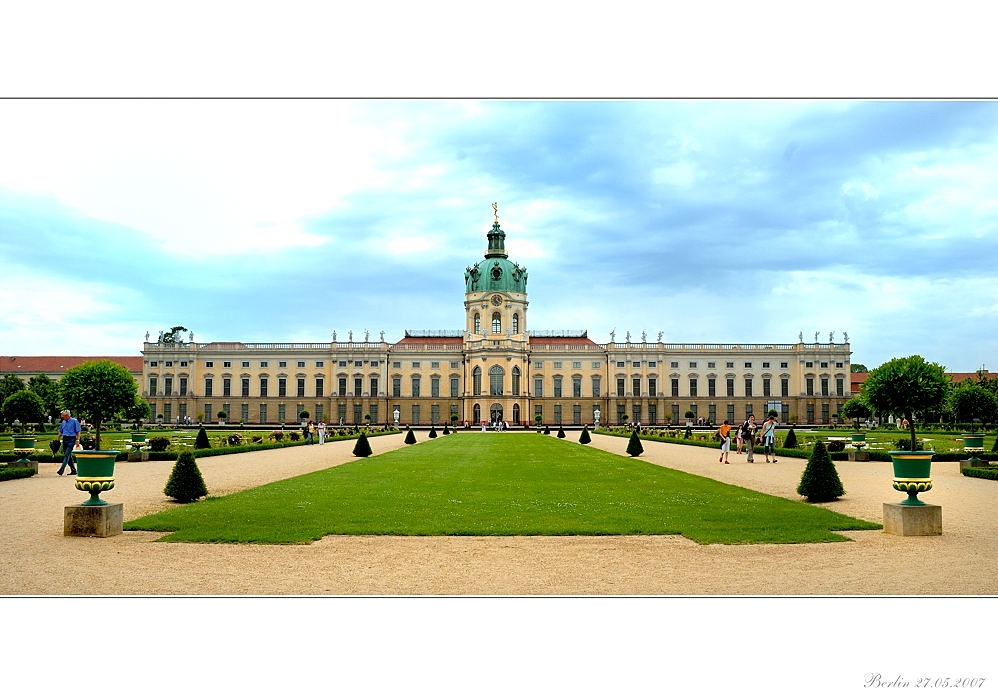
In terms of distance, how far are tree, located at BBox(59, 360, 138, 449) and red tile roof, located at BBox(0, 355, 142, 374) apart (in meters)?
62.1

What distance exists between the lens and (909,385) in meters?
25.2

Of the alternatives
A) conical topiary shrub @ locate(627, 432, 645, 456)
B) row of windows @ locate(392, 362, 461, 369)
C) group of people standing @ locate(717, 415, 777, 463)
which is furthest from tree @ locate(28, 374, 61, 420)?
group of people standing @ locate(717, 415, 777, 463)

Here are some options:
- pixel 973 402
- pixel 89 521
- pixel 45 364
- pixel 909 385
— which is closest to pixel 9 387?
pixel 45 364

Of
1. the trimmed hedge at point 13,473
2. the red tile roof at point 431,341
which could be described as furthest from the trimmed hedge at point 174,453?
the red tile roof at point 431,341

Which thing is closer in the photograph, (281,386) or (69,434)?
(69,434)

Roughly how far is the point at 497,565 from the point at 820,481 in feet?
25.6

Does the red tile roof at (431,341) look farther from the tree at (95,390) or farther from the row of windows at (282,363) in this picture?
the tree at (95,390)

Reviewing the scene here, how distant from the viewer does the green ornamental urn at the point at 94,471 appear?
9.91m

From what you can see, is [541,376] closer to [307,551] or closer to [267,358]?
[267,358]

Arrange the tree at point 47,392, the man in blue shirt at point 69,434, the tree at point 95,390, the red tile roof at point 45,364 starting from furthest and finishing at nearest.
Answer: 1. the red tile roof at point 45,364
2. the tree at point 47,392
3. the tree at point 95,390
4. the man in blue shirt at point 69,434

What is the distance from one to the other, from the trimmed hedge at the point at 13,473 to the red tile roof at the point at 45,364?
71846 millimetres

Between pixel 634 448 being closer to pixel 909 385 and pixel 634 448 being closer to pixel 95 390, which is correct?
pixel 909 385

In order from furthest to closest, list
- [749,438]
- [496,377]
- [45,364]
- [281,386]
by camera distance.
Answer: [45,364] → [281,386] → [496,377] → [749,438]

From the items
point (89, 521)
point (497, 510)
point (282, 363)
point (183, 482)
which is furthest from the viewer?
point (282, 363)
